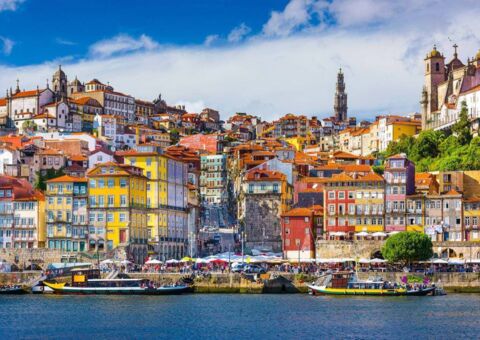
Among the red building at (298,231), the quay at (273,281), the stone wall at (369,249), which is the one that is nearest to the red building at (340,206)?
the red building at (298,231)

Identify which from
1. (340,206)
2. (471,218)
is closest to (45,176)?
(340,206)

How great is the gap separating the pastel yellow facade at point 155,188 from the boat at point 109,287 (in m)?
13.6

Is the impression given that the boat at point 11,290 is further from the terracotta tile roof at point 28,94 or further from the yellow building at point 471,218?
the terracotta tile roof at point 28,94

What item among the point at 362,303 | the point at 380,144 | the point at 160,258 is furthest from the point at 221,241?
the point at 380,144

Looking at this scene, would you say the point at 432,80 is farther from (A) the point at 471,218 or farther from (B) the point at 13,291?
(B) the point at 13,291

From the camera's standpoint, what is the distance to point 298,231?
94875 mm

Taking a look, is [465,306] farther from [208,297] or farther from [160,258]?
[160,258]

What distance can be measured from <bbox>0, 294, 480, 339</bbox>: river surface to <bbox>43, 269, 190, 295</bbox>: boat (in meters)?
1.23

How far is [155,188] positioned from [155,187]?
80mm

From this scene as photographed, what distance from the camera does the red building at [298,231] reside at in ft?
309

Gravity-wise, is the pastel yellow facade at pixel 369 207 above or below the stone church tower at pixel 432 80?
below

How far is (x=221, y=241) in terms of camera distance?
4213 inches

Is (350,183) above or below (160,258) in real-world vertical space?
above

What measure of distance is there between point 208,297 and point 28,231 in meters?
23.4
